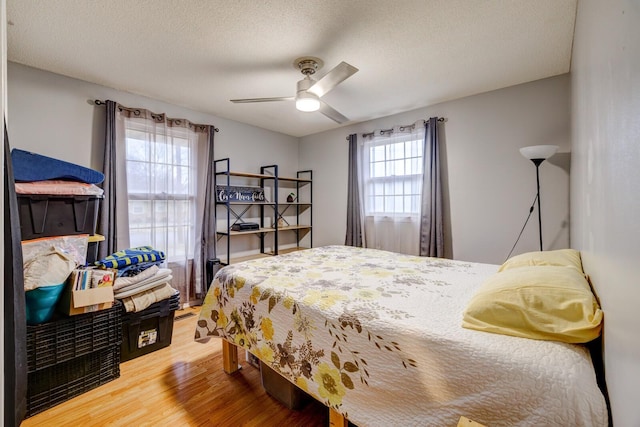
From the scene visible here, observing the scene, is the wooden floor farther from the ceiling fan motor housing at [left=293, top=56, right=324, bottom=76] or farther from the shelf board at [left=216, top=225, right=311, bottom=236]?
the ceiling fan motor housing at [left=293, top=56, right=324, bottom=76]

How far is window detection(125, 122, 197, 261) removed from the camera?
9.62 ft

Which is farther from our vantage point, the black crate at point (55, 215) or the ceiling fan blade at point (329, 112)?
the ceiling fan blade at point (329, 112)

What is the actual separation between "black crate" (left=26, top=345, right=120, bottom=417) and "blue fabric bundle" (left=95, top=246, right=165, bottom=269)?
62 centimetres

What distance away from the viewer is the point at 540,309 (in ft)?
3.30

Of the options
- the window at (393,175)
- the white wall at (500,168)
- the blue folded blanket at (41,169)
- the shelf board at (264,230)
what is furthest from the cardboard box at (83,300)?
the white wall at (500,168)

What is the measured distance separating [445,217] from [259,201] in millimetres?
2480

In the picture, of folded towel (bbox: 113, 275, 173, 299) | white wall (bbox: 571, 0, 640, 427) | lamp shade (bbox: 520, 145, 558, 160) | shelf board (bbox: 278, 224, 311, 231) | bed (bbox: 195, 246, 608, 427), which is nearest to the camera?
white wall (bbox: 571, 0, 640, 427)

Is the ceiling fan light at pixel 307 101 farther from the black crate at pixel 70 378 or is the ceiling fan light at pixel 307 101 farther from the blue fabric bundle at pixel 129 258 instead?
the black crate at pixel 70 378

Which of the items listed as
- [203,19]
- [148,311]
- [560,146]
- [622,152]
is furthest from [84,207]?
[560,146]

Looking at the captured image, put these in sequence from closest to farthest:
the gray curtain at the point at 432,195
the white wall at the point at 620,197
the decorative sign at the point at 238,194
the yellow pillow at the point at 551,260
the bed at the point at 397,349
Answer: the white wall at the point at 620,197, the bed at the point at 397,349, the yellow pillow at the point at 551,260, the gray curtain at the point at 432,195, the decorative sign at the point at 238,194

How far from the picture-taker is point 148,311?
88.6 inches

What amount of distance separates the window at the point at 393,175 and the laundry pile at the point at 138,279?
103 inches

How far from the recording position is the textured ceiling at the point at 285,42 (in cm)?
166

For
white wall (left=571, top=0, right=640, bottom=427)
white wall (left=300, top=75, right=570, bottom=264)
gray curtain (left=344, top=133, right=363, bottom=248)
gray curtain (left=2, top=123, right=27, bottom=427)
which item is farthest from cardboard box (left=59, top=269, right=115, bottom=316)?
white wall (left=300, top=75, right=570, bottom=264)
